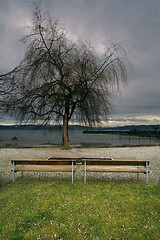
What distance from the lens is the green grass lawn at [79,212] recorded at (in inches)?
111

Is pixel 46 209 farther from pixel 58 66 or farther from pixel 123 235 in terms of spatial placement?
pixel 58 66

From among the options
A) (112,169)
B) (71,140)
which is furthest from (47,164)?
(71,140)

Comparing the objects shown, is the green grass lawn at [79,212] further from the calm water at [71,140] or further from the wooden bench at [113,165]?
the calm water at [71,140]

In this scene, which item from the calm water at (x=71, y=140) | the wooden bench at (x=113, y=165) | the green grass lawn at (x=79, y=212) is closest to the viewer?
the green grass lawn at (x=79, y=212)

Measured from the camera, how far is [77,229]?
9.58ft

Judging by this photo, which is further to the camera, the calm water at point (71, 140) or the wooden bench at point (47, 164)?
the calm water at point (71, 140)

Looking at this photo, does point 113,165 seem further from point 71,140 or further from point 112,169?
point 71,140

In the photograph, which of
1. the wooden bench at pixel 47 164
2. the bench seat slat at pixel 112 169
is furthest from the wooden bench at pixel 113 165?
the wooden bench at pixel 47 164

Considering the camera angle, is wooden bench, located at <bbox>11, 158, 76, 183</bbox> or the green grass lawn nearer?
the green grass lawn

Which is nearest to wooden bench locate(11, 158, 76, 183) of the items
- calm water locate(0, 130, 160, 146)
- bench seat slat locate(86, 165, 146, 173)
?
bench seat slat locate(86, 165, 146, 173)

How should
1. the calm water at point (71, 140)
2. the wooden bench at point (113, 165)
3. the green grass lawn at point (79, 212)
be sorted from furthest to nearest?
the calm water at point (71, 140) → the wooden bench at point (113, 165) → the green grass lawn at point (79, 212)

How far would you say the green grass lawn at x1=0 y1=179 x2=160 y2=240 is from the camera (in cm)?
283

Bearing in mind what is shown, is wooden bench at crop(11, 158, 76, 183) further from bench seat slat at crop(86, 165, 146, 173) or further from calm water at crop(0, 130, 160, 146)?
calm water at crop(0, 130, 160, 146)

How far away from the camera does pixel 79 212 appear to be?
3.45 metres
